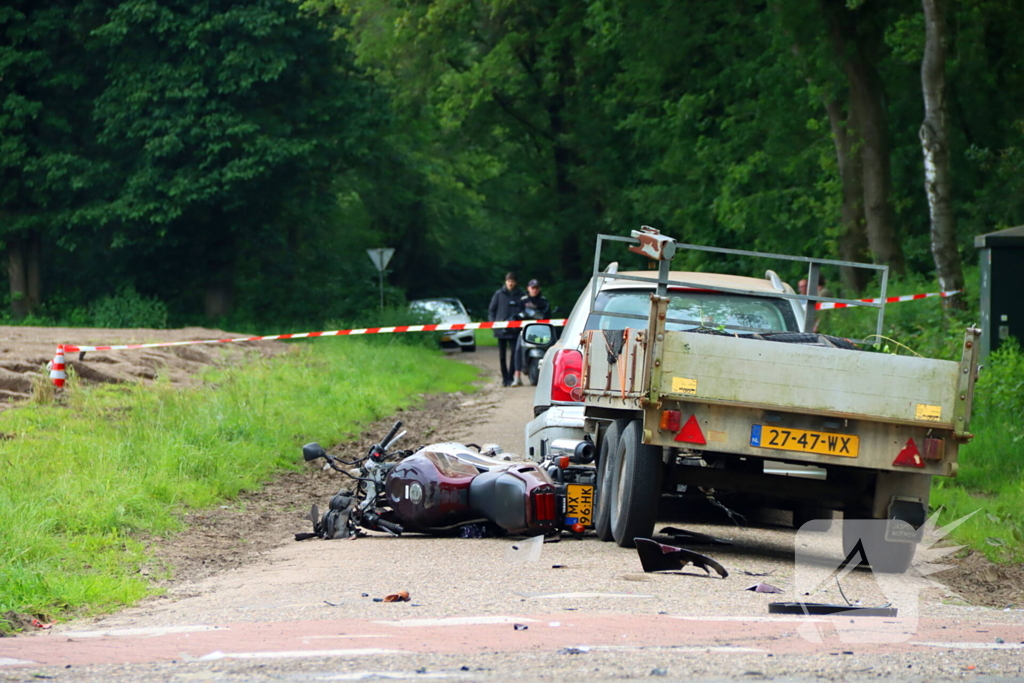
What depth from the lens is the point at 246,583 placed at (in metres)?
7.99

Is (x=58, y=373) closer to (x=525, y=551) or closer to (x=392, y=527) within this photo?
(x=392, y=527)

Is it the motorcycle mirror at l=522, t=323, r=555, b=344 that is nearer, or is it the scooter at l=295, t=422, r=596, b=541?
the scooter at l=295, t=422, r=596, b=541

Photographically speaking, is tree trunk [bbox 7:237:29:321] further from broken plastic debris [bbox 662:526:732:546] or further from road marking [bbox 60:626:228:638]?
road marking [bbox 60:626:228:638]

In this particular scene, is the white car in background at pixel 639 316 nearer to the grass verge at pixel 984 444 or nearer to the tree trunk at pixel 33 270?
the grass verge at pixel 984 444

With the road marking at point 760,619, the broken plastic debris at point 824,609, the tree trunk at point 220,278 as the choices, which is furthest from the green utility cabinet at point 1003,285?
the tree trunk at point 220,278

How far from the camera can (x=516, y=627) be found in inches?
244

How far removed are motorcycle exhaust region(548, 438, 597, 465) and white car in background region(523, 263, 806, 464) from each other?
0.15 metres

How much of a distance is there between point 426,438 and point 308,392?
153 inches

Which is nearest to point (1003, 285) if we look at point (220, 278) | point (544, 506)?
point (544, 506)

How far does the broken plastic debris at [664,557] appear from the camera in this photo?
767 centimetres

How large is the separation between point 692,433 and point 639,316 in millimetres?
2211

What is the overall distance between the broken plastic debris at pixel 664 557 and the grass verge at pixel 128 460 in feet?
8.94

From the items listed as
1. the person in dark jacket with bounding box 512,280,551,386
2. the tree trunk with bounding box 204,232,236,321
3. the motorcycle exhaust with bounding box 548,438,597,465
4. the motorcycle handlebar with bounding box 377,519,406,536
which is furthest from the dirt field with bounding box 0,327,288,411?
the tree trunk with bounding box 204,232,236,321

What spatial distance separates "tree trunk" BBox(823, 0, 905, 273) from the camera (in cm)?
2552
